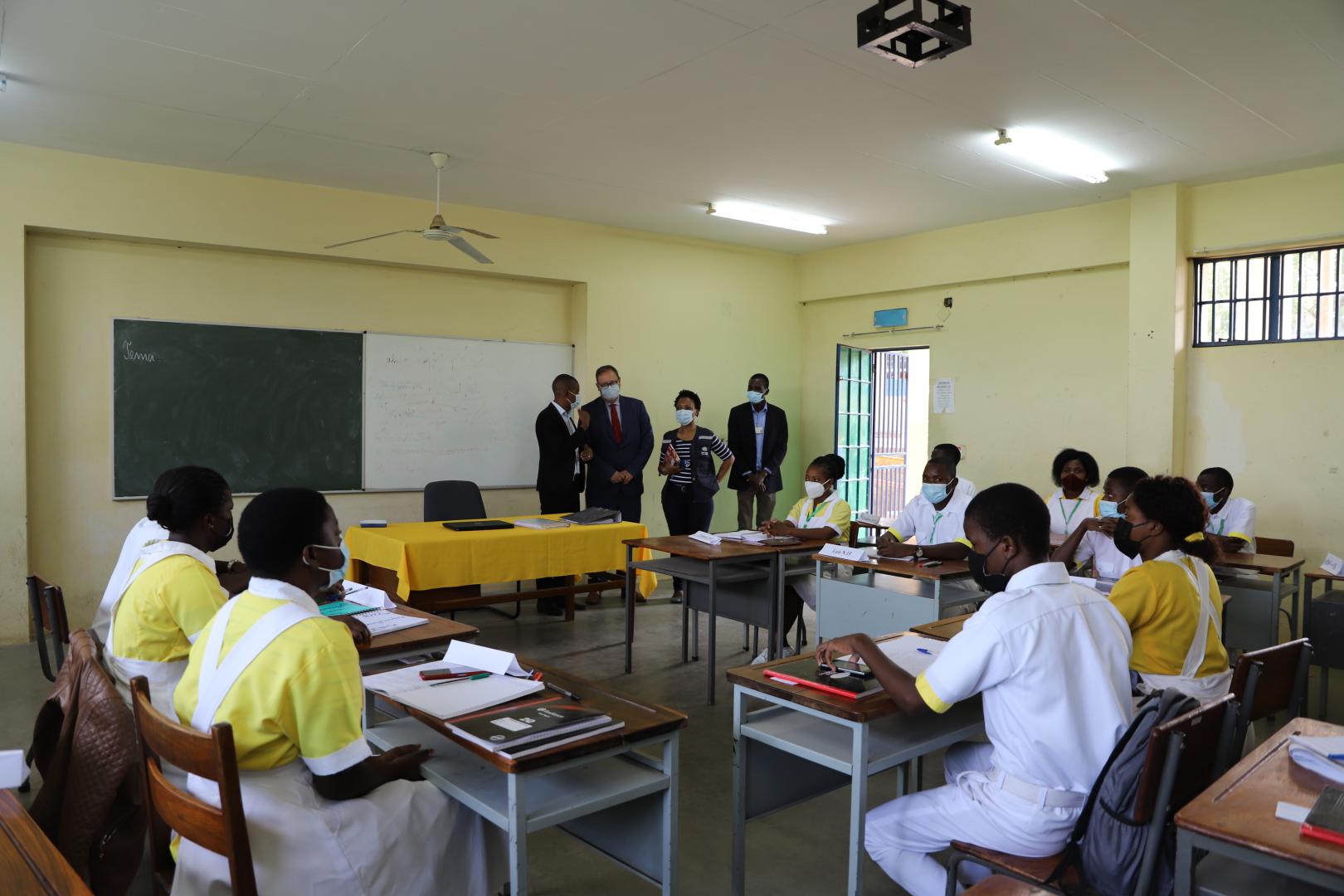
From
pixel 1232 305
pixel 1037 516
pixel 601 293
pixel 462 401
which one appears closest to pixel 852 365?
pixel 601 293

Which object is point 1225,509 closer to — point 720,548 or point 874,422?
point 720,548

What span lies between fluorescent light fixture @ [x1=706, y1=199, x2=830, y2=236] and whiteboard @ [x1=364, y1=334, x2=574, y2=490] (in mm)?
1822

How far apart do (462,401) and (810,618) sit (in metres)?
3.23

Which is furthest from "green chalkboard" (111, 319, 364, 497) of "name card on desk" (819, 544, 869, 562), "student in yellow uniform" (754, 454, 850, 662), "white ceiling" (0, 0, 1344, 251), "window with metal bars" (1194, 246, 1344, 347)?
"window with metal bars" (1194, 246, 1344, 347)

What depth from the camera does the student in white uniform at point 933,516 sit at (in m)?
4.61

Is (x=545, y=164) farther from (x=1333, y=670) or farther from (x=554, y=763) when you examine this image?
(x=1333, y=670)

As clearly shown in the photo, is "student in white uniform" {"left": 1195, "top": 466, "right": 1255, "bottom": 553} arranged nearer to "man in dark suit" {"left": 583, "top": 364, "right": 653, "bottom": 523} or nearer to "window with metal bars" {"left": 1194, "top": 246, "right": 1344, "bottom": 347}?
"window with metal bars" {"left": 1194, "top": 246, "right": 1344, "bottom": 347}

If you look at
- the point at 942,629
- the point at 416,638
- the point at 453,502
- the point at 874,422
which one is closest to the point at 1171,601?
the point at 942,629

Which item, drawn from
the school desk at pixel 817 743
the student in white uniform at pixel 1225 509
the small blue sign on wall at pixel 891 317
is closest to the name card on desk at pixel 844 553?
the school desk at pixel 817 743

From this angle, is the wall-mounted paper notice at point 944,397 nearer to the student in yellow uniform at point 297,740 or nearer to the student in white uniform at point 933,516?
the student in white uniform at point 933,516

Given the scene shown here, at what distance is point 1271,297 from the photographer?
5941 mm

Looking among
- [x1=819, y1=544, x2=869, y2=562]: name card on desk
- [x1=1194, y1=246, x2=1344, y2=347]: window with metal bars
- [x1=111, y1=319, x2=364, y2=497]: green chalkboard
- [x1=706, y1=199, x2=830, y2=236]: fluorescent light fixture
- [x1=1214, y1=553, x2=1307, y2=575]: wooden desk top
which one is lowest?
[x1=1214, y1=553, x2=1307, y2=575]: wooden desk top

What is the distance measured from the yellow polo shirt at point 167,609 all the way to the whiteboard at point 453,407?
14.7ft

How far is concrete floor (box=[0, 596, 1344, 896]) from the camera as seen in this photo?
2.74m
